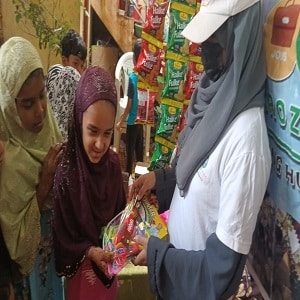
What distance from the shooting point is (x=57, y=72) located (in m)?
2.13

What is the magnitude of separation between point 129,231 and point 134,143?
2.65 metres

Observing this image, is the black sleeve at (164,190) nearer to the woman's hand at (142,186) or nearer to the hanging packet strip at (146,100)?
the woman's hand at (142,186)

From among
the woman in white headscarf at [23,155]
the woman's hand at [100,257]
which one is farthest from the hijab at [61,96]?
the woman's hand at [100,257]

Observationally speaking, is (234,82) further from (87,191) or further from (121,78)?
(121,78)

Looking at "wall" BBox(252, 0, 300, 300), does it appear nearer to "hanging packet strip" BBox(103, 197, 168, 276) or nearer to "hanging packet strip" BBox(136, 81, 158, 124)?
"hanging packet strip" BBox(103, 197, 168, 276)

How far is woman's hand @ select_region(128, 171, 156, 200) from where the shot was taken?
53.4 inches

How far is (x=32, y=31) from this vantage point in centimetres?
329

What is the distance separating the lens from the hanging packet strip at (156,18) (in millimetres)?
2438

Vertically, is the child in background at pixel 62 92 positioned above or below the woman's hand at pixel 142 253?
above

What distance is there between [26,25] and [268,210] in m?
2.78

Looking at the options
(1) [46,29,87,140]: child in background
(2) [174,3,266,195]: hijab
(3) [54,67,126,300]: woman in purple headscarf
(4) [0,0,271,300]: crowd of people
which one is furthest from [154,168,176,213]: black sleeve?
(1) [46,29,87,140]: child in background

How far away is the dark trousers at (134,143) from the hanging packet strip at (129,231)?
8.03 ft

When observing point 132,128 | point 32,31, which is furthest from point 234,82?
point 132,128

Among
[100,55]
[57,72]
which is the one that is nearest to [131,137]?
[100,55]
